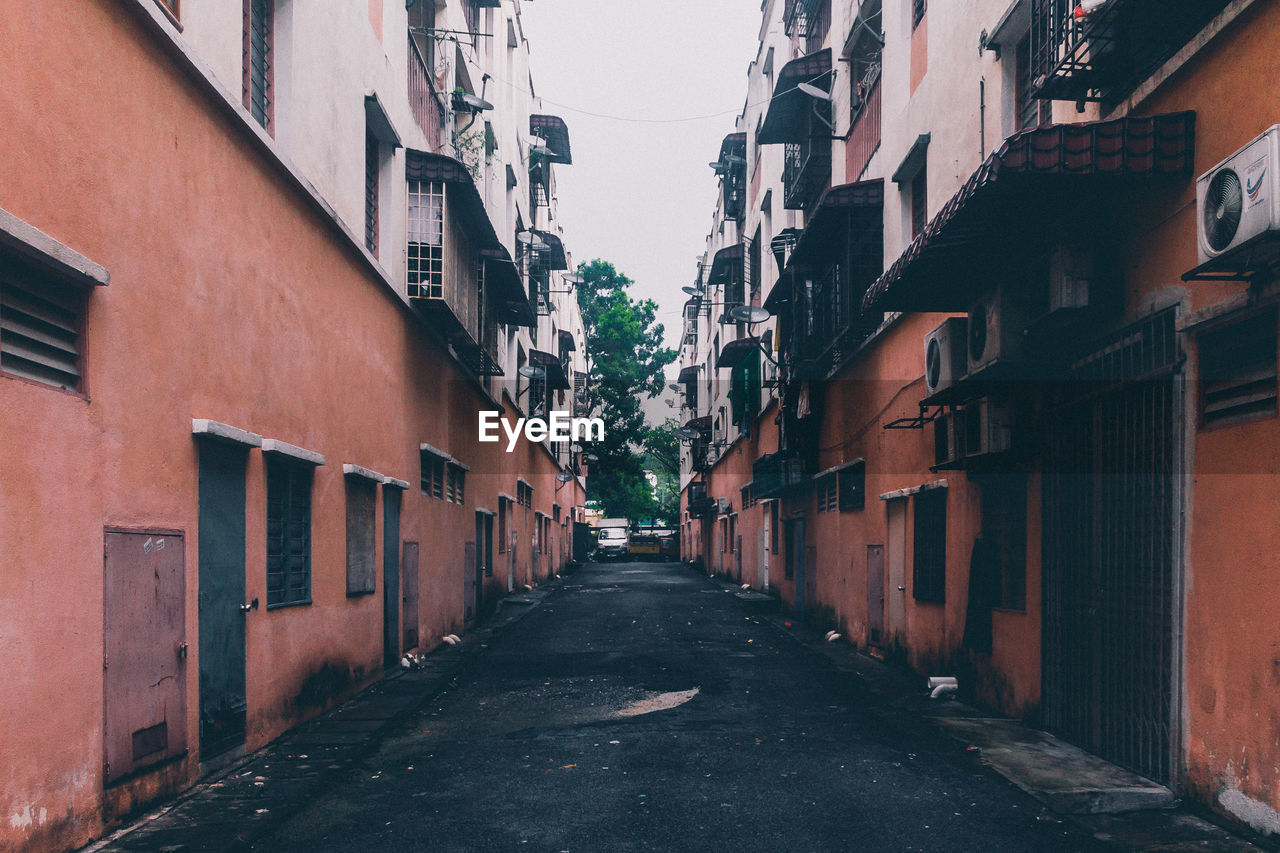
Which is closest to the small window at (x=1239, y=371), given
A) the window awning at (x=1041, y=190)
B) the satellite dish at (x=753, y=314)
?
the window awning at (x=1041, y=190)

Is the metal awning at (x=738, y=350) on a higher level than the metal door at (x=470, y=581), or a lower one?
higher

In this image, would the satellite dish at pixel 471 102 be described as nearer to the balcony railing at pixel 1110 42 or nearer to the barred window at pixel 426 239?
the barred window at pixel 426 239

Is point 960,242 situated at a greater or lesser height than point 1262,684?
greater

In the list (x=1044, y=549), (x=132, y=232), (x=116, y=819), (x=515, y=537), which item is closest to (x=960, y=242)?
(x=1044, y=549)

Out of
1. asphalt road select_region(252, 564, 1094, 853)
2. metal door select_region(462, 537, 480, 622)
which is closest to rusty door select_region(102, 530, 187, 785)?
asphalt road select_region(252, 564, 1094, 853)

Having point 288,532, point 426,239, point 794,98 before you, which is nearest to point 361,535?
point 288,532

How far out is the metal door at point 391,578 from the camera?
12322 mm

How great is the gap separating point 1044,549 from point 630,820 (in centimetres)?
442

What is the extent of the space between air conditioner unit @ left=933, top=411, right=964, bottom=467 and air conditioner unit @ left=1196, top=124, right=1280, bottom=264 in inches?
175

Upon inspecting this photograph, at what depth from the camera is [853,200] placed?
13820 mm

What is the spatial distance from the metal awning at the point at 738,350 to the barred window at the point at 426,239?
12844 mm

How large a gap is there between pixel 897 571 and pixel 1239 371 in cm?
772

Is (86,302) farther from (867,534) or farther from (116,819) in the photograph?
(867,534)
